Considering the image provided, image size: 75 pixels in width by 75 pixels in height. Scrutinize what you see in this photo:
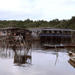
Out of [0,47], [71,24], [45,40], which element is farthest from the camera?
[71,24]

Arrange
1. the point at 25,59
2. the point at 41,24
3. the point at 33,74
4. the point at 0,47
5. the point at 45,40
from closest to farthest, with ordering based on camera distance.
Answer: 1. the point at 33,74
2. the point at 25,59
3. the point at 0,47
4. the point at 45,40
5. the point at 41,24

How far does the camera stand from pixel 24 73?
19797 millimetres

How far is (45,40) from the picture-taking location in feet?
209

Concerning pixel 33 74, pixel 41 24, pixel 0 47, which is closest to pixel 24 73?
pixel 33 74

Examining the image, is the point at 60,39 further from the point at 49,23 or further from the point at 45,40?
the point at 49,23

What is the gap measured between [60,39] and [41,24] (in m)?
32.8

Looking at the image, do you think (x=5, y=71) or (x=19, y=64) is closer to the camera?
(x=5, y=71)

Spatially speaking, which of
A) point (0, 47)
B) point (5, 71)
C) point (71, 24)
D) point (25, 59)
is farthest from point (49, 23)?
point (5, 71)

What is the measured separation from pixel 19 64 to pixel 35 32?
4426 cm

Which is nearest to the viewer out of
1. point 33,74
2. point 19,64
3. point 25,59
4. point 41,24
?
point 33,74

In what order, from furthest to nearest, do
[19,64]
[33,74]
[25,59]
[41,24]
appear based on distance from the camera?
[41,24], [25,59], [19,64], [33,74]

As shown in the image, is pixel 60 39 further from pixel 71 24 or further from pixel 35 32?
pixel 71 24

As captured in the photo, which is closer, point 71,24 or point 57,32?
point 57,32

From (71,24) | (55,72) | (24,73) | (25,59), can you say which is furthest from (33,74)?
(71,24)
